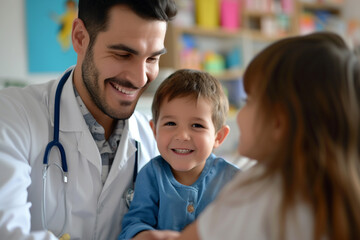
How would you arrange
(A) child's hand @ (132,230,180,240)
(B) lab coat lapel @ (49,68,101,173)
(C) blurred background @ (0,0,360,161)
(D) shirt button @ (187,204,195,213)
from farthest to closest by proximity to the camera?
(C) blurred background @ (0,0,360,161) < (B) lab coat lapel @ (49,68,101,173) < (D) shirt button @ (187,204,195,213) < (A) child's hand @ (132,230,180,240)

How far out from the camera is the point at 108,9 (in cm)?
138

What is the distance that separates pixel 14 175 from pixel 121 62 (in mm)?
534

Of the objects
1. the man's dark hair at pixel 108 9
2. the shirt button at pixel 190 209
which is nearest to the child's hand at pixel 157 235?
the shirt button at pixel 190 209

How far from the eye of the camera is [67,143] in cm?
131

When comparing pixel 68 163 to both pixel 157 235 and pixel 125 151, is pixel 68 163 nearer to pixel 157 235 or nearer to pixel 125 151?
pixel 125 151

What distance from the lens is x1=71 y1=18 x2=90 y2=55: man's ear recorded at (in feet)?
4.82

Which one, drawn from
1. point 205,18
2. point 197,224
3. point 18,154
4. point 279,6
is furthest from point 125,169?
point 279,6

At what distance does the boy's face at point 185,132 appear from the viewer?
1.26 metres

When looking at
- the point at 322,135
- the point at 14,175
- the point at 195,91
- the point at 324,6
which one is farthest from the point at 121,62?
the point at 324,6

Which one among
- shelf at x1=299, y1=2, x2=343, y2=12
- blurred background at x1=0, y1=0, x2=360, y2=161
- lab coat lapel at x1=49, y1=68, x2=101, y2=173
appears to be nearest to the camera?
lab coat lapel at x1=49, y1=68, x2=101, y2=173

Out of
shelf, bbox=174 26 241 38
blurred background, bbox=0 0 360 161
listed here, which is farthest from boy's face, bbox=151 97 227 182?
shelf, bbox=174 26 241 38

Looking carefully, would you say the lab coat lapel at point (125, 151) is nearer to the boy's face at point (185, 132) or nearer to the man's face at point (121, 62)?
the man's face at point (121, 62)

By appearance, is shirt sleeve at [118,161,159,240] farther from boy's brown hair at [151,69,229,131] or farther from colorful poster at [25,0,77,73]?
colorful poster at [25,0,77,73]

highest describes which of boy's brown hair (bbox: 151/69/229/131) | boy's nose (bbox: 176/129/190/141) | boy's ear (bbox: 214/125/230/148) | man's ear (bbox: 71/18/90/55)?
man's ear (bbox: 71/18/90/55)
